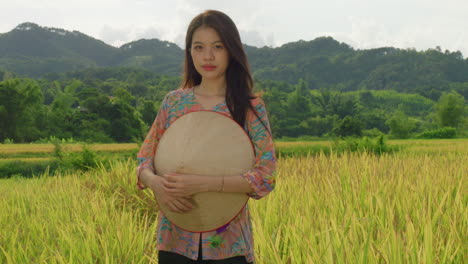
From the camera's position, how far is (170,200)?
4.62 ft

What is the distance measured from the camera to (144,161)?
1552 mm

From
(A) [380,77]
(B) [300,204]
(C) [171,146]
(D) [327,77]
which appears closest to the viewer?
(C) [171,146]

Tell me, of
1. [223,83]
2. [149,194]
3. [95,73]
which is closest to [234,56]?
[223,83]

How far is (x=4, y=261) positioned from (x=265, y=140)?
2.77 meters

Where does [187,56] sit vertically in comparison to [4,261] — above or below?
above

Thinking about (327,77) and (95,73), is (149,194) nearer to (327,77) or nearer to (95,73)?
(95,73)

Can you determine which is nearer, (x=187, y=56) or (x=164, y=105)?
(x=164, y=105)

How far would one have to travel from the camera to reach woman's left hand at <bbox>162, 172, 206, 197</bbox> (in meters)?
1.37

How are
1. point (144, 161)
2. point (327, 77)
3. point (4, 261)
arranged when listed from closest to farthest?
1. point (144, 161)
2. point (4, 261)
3. point (327, 77)

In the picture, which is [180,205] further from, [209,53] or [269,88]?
[269,88]

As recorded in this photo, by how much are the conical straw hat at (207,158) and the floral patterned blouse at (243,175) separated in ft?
0.14

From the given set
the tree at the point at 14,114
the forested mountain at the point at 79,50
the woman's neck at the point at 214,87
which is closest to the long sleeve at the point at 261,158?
the woman's neck at the point at 214,87

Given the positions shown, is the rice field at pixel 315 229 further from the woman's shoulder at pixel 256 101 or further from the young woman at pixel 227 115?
the woman's shoulder at pixel 256 101

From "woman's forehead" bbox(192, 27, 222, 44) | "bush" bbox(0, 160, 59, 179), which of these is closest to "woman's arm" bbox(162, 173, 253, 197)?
"woman's forehead" bbox(192, 27, 222, 44)
